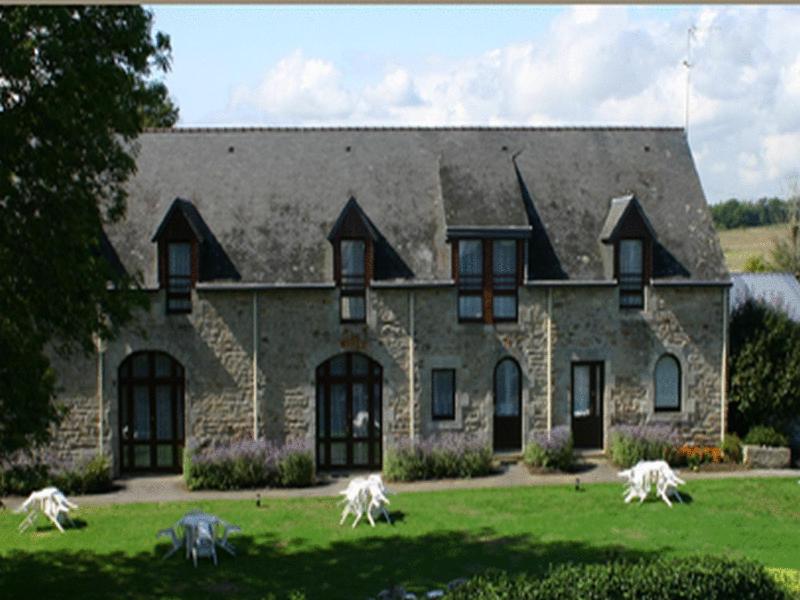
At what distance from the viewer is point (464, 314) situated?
23.7m

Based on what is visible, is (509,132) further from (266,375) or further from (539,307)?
(266,375)

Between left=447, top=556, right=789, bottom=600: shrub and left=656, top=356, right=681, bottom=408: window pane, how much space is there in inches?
461

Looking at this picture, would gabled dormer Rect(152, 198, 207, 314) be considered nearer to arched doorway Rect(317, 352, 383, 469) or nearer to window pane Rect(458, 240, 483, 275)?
arched doorway Rect(317, 352, 383, 469)

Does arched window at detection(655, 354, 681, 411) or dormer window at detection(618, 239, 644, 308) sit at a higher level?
dormer window at detection(618, 239, 644, 308)

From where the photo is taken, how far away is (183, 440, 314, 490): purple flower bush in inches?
861

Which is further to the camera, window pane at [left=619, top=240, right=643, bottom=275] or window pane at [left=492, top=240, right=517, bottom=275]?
window pane at [left=619, top=240, right=643, bottom=275]

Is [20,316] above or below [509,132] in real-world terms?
below

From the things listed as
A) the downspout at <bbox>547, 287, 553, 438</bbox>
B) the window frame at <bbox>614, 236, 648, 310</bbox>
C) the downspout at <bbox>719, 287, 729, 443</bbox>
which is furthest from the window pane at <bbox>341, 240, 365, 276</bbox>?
the downspout at <bbox>719, 287, 729, 443</bbox>

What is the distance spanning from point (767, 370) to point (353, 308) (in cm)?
1002

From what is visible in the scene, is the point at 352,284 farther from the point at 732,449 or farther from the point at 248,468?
the point at 732,449

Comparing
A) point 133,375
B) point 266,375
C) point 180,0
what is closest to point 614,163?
point 266,375

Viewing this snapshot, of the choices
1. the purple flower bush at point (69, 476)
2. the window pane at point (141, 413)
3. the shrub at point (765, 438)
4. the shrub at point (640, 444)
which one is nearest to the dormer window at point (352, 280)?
the window pane at point (141, 413)

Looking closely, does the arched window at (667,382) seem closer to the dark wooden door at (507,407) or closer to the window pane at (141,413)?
the dark wooden door at (507,407)

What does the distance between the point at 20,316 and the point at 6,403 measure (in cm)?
122
